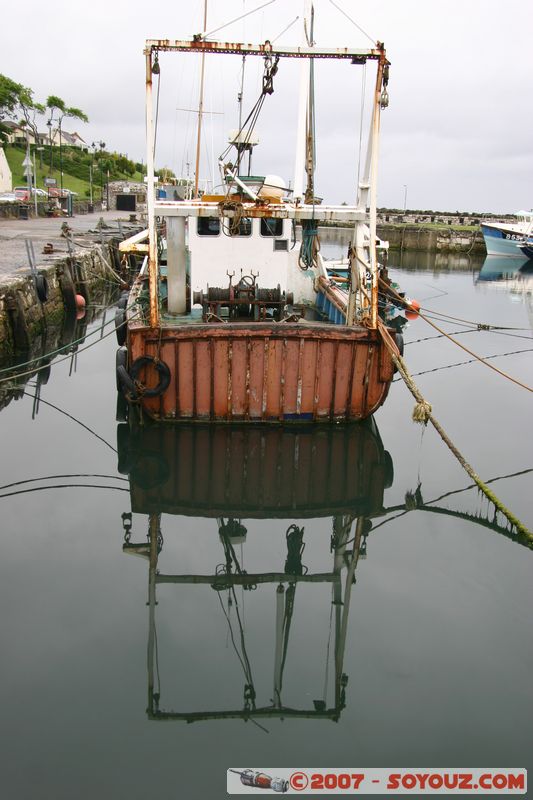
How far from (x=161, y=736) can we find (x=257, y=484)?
5.10m

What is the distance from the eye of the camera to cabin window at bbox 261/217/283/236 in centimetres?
1245

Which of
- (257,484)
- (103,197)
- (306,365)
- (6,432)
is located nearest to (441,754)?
(257,484)

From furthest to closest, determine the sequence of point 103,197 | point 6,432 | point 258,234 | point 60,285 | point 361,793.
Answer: point 103,197
point 60,285
point 258,234
point 6,432
point 361,793

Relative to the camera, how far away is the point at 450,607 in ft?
22.1

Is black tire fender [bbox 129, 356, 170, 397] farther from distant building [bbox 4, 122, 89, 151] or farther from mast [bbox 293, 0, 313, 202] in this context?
distant building [bbox 4, 122, 89, 151]

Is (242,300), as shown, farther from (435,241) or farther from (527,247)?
(435,241)

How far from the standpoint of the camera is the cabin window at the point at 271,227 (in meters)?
12.4

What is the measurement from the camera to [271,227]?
493 inches

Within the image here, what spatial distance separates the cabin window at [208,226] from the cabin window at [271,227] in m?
0.91

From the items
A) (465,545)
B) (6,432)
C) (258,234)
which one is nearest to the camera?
(465,545)

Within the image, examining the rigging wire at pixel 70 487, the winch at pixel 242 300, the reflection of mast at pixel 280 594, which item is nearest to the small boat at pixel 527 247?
the winch at pixel 242 300

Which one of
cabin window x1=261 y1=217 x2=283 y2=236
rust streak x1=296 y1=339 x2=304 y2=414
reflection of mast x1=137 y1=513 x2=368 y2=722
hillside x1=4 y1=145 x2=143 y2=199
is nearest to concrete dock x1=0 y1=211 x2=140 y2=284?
cabin window x1=261 y1=217 x2=283 y2=236

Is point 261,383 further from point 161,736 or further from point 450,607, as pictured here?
point 161,736

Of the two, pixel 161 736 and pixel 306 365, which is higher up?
pixel 306 365
